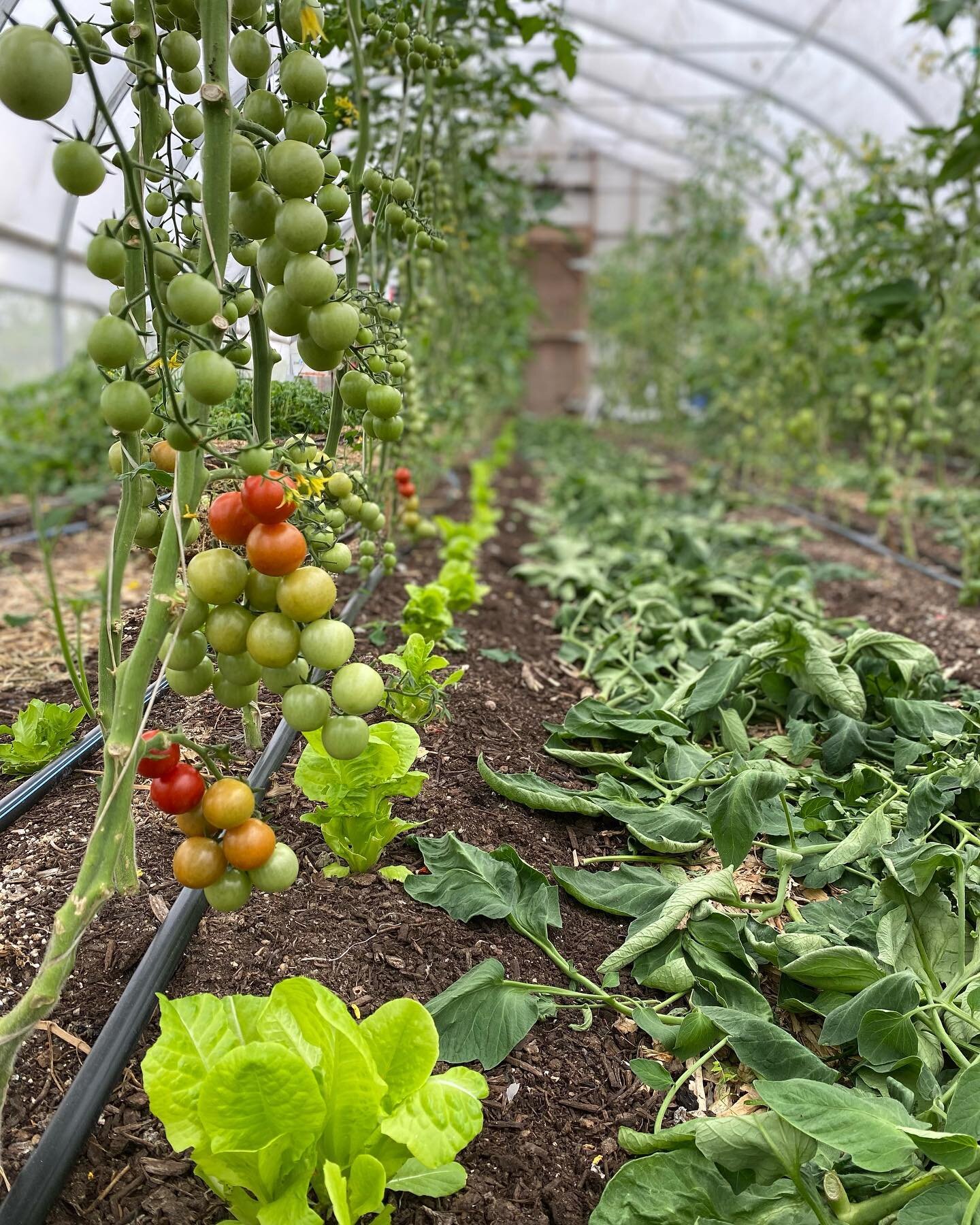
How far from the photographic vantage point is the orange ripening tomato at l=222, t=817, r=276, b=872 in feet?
3.14

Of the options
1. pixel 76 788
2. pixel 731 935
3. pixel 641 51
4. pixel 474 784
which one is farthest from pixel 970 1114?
pixel 641 51

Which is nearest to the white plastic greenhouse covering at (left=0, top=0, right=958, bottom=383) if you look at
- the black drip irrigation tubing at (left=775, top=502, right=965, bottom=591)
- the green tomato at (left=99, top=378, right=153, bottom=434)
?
the black drip irrigation tubing at (left=775, top=502, right=965, bottom=591)

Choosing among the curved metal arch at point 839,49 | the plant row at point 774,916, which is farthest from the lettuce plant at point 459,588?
the curved metal arch at point 839,49

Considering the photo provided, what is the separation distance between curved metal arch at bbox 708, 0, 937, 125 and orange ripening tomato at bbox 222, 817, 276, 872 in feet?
33.1

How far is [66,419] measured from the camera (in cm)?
576

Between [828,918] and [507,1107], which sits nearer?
[507,1107]

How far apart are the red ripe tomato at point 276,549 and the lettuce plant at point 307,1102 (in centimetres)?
49

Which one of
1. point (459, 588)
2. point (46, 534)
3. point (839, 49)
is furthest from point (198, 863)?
point (839, 49)

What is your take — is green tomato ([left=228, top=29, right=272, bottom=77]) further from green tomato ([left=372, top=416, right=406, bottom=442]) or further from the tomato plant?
green tomato ([left=372, top=416, right=406, bottom=442])

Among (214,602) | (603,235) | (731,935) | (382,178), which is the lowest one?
(731,935)

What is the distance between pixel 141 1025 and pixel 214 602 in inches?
23.7

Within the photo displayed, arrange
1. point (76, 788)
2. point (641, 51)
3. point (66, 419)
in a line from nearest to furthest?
1. point (76, 788)
2. point (66, 419)
3. point (641, 51)

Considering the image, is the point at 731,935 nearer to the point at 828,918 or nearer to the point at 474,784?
the point at 828,918

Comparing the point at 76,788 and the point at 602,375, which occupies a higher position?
the point at 602,375
